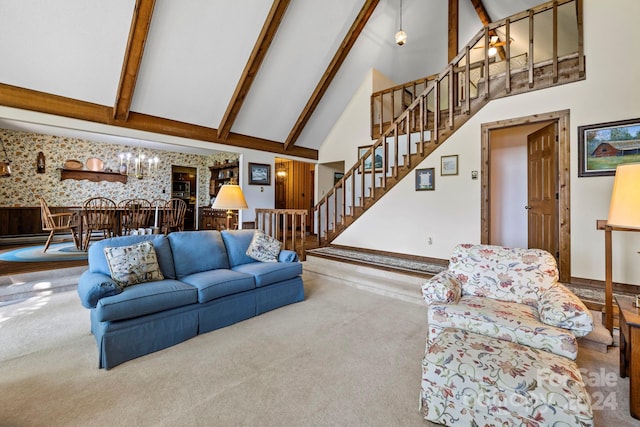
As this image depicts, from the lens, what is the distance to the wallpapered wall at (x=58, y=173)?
644cm

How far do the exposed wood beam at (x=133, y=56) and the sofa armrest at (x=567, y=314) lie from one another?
17.4ft

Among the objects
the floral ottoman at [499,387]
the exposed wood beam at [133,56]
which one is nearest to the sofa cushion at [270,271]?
the floral ottoman at [499,387]

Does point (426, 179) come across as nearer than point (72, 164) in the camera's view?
Yes

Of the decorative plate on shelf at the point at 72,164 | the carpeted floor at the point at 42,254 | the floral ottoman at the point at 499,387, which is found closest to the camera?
the floral ottoman at the point at 499,387

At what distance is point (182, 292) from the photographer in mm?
2479

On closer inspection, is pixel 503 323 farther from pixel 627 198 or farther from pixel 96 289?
pixel 96 289

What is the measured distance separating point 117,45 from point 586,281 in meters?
6.99

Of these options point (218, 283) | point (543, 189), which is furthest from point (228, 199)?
point (543, 189)

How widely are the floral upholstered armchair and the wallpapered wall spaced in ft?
23.8

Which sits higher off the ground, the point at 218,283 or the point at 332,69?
the point at 332,69

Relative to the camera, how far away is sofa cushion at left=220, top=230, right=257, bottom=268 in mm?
3451

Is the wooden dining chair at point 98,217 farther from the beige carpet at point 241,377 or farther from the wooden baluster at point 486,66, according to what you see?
the wooden baluster at point 486,66

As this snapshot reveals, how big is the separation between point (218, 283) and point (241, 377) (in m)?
0.98

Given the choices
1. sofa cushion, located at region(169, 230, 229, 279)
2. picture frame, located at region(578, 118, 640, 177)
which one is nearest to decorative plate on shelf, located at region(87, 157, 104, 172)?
sofa cushion, located at region(169, 230, 229, 279)
